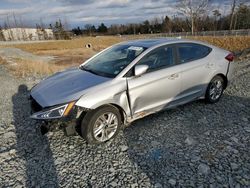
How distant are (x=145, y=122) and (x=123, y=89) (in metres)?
1.04

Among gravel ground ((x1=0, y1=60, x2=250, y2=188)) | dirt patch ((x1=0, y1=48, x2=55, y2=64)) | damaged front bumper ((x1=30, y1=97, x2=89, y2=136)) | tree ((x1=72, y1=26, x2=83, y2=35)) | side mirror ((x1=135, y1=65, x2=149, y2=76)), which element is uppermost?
side mirror ((x1=135, y1=65, x2=149, y2=76))

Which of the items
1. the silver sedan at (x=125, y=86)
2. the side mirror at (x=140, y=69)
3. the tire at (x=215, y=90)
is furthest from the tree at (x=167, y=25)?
the side mirror at (x=140, y=69)

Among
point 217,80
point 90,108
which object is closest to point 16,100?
point 90,108

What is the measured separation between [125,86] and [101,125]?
736 mm

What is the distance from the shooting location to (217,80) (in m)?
5.16

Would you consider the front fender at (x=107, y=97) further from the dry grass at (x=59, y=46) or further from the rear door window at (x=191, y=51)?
the dry grass at (x=59, y=46)

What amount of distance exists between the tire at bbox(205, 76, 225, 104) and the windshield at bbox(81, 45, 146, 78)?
1900 millimetres

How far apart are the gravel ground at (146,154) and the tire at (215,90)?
1.04 ft

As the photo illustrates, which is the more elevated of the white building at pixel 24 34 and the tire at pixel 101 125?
the tire at pixel 101 125

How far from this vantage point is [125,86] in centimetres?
374

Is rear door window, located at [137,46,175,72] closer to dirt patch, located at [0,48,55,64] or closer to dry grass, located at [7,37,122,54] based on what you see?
dirt patch, located at [0,48,55,64]

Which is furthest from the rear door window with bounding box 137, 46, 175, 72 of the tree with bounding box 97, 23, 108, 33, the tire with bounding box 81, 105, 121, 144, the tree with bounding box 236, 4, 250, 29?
the tree with bounding box 97, 23, 108, 33

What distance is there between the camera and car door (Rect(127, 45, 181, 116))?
12.7 feet

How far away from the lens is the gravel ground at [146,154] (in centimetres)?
290
